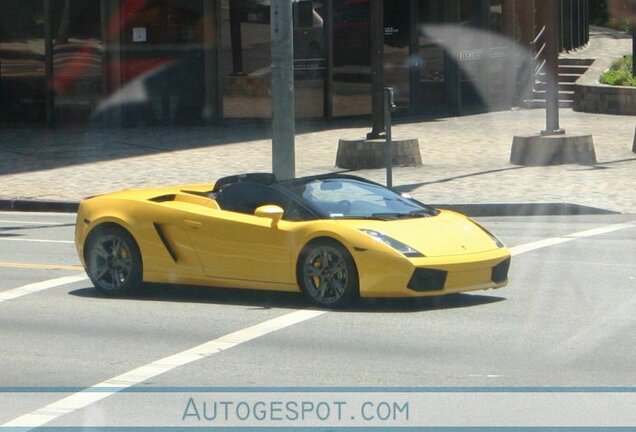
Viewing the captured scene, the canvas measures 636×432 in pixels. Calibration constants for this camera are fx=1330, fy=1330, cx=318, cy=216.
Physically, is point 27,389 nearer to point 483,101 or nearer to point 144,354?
point 144,354

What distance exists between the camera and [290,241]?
11289mm

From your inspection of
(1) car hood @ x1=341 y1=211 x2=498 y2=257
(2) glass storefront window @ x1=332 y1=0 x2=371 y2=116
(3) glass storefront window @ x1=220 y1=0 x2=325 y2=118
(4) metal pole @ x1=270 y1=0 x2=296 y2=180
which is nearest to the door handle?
(1) car hood @ x1=341 y1=211 x2=498 y2=257

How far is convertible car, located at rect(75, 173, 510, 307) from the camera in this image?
35.8ft

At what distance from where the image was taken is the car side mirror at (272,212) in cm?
1132

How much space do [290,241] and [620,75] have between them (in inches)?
866

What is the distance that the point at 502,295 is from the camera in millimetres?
11805

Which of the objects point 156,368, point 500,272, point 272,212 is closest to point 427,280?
point 500,272

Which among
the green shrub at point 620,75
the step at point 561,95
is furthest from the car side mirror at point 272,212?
the step at point 561,95

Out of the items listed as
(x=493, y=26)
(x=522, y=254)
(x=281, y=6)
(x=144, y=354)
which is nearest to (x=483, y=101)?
(x=493, y=26)

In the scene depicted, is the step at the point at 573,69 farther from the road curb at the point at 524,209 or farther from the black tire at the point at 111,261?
the black tire at the point at 111,261

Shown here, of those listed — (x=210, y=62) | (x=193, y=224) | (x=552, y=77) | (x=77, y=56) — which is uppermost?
(x=77, y=56)

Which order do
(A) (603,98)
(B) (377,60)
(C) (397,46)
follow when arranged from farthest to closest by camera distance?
(A) (603,98)
(C) (397,46)
(B) (377,60)

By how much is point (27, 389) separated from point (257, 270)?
3334mm

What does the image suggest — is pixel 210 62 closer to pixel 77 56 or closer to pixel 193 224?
pixel 77 56
